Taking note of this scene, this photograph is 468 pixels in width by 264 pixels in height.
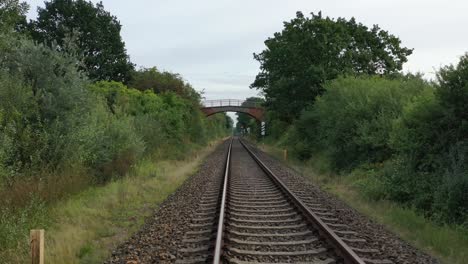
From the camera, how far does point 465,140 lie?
12.0m

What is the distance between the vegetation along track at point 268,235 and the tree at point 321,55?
19906mm

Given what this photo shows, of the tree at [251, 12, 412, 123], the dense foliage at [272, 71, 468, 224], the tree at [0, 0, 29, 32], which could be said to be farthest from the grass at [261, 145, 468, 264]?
the tree at [251, 12, 412, 123]

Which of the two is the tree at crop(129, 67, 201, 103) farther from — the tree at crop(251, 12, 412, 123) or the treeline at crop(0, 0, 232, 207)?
the treeline at crop(0, 0, 232, 207)

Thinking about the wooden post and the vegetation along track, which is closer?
the wooden post

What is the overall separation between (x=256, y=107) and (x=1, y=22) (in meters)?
76.0

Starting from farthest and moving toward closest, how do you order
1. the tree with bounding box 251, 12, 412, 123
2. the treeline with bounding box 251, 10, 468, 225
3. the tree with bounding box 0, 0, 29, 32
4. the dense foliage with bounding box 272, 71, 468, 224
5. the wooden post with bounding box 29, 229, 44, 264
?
1. the tree with bounding box 251, 12, 412, 123
2. the tree with bounding box 0, 0, 29, 32
3. the treeline with bounding box 251, 10, 468, 225
4. the dense foliage with bounding box 272, 71, 468, 224
5. the wooden post with bounding box 29, 229, 44, 264

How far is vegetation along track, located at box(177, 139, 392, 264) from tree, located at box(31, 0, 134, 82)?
4364 centimetres

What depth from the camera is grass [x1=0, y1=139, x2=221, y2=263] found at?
8227 millimetres

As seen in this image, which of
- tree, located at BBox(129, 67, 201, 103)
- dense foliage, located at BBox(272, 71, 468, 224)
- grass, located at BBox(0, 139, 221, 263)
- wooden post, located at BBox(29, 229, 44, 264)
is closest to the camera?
wooden post, located at BBox(29, 229, 44, 264)

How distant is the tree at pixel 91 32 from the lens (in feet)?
174

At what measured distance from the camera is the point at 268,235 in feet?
29.5

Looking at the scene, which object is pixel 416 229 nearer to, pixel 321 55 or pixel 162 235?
pixel 162 235

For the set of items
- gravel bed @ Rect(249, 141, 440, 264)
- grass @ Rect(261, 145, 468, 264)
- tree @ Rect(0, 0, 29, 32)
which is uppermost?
tree @ Rect(0, 0, 29, 32)

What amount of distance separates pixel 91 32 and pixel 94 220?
Answer: 156 ft
